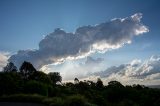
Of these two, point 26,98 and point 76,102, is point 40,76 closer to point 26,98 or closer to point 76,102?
point 26,98

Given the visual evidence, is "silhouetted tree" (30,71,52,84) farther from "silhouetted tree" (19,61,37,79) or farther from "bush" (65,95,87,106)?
"bush" (65,95,87,106)

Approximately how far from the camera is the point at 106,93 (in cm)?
8394

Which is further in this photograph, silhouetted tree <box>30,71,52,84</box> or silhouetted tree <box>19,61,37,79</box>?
silhouetted tree <box>19,61,37,79</box>

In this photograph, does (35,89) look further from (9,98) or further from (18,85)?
(9,98)

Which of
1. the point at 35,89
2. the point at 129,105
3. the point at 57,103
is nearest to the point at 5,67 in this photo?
the point at 129,105

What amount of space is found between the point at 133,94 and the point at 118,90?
5.89 m

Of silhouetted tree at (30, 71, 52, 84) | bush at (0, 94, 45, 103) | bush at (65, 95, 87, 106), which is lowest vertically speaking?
bush at (65, 95, 87, 106)

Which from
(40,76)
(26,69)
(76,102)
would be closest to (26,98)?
(76,102)

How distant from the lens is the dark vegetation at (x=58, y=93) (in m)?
20.5

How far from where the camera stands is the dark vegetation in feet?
67.1

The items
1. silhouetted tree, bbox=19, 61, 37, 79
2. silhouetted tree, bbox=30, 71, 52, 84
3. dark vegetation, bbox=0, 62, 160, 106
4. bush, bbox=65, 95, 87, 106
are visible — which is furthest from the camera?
silhouetted tree, bbox=19, 61, 37, 79

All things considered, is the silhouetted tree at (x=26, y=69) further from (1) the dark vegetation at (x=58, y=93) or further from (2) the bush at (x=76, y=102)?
(2) the bush at (x=76, y=102)

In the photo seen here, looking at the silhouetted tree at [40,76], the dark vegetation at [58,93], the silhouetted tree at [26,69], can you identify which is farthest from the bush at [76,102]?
the silhouetted tree at [26,69]

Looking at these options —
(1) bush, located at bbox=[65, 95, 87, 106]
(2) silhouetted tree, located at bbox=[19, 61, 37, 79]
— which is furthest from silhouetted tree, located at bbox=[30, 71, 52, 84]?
(1) bush, located at bbox=[65, 95, 87, 106]
